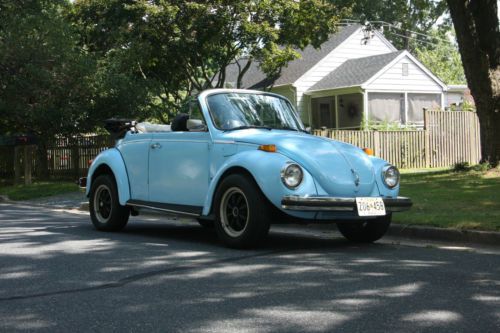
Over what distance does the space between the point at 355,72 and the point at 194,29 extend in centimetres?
1074

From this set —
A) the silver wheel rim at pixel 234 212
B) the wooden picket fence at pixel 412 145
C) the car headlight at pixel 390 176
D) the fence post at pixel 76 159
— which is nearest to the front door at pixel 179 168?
the silver wheel rim at pixel 234 212

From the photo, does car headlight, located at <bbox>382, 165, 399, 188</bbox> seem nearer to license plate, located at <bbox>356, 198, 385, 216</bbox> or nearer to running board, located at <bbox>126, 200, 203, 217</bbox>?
license plate, located at <bbox>356, 198, 385, 216</bbox>

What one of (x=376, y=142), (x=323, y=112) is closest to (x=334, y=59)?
(x=323, y=112)

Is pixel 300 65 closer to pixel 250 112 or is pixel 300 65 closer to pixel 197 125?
pixel 250 112

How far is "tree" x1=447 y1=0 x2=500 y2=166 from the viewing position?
51.7ft

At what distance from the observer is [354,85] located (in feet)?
102

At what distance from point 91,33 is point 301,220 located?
2037 centimetres

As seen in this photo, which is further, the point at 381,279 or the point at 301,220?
the point at 301,220

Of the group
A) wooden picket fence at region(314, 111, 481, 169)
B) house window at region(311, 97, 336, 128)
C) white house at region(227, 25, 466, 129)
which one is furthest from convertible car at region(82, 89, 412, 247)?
house window at region(311, 97, 336, 128)

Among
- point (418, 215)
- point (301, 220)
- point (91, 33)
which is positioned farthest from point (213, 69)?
point (301, 220)

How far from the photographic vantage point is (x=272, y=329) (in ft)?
13.7

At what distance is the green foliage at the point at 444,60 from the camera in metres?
66.7

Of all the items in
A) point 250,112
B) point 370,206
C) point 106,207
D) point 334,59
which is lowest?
point 106,207

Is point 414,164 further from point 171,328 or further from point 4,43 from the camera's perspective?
point 171,328
